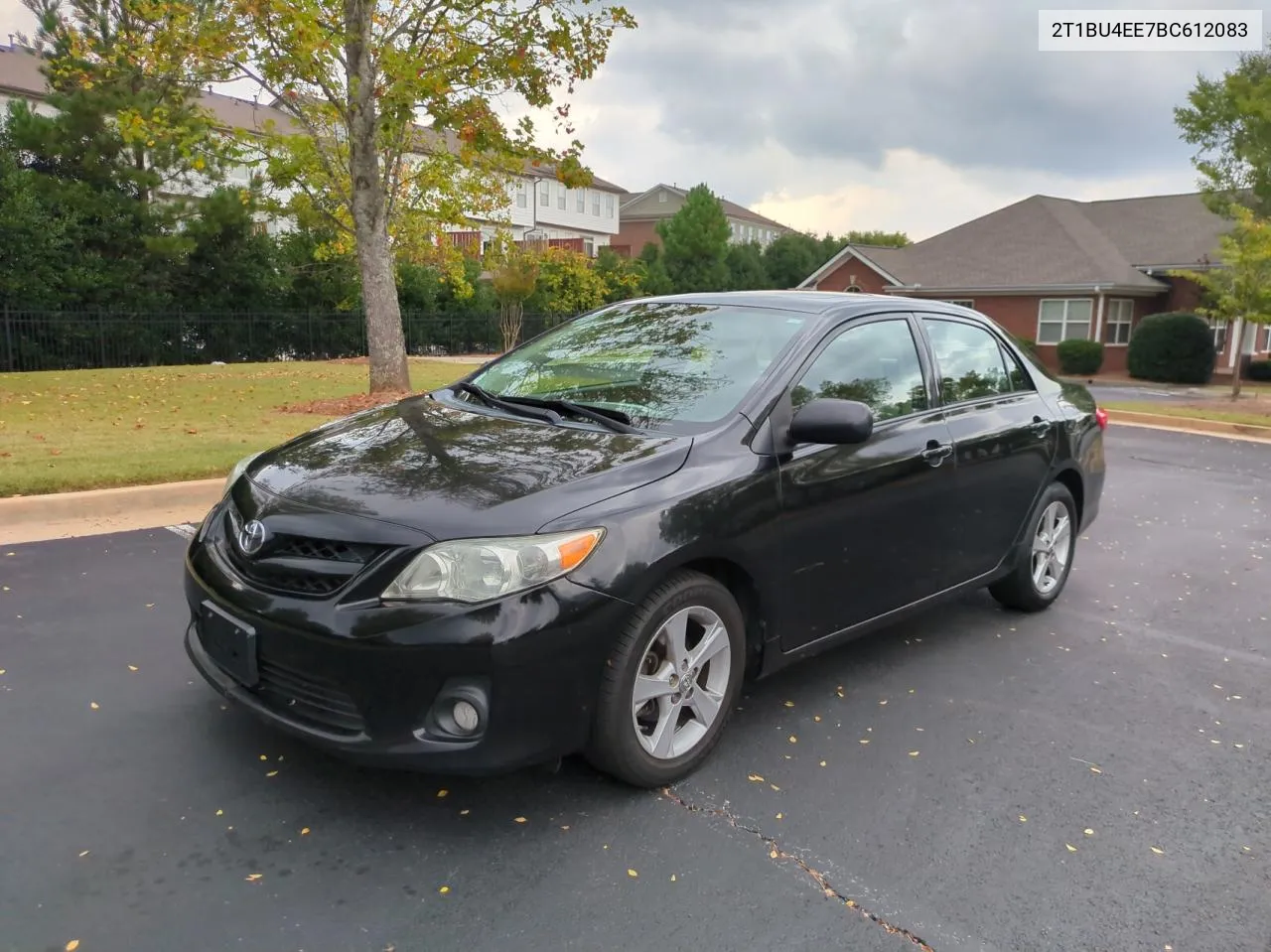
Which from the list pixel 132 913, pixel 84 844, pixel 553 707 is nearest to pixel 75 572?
pixel 84 844

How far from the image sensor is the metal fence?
20.5 m

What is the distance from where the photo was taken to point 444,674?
285 cm

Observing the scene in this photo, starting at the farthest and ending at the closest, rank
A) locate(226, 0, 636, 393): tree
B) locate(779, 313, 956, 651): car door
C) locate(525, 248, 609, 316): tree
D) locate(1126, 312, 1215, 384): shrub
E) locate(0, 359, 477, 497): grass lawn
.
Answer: locate(525, 248, 609, 316): tree < locate(1126, 312, 1215, 384): shrub < locate(226, 0, 636, 393): tree < locate(0, 359, 477, 497): grass lawn < locate(779, 313, 956, 651): car door

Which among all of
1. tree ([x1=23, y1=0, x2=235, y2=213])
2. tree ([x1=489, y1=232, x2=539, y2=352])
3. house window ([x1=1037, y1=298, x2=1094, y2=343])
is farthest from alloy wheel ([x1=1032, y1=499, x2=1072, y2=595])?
house window ([x1=1037, y1=298, x2=1094, y2=343])

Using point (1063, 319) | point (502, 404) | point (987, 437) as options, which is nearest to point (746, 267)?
point (1063, 319)

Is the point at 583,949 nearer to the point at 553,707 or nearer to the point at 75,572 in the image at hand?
the point at 553,707

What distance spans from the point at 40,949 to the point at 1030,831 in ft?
9.39

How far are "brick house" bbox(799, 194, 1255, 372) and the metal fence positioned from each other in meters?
15.2

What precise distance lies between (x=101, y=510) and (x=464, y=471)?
15.7 ft

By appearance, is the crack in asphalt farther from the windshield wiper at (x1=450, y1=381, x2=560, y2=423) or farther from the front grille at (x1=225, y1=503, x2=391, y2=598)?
the windshield wiper at (x1=450, y1=381, x2=560, y2=423)

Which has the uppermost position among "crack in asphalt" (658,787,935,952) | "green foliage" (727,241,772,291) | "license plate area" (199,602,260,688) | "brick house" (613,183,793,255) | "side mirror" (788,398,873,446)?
"brick house" (613,183,793,255)

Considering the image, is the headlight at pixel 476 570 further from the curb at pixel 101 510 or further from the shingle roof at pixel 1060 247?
the shingle roof at pixel 1060 247

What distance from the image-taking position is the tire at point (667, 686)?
3104 millimetres

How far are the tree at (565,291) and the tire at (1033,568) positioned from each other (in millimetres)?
29139
